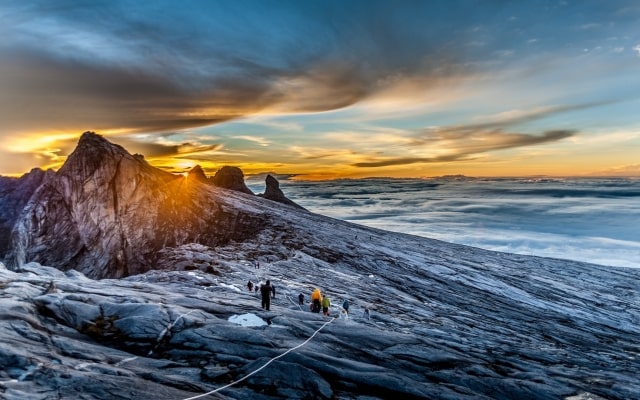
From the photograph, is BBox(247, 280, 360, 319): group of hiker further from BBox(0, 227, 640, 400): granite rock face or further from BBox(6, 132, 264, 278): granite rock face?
BBox(6, 132, 264, 278): granite rock face

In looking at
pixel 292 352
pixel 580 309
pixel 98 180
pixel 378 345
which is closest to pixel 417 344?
pixel 378 345

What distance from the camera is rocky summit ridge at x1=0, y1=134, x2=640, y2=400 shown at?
20.5m

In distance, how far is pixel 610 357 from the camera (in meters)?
44.4

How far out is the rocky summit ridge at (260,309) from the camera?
20500mm

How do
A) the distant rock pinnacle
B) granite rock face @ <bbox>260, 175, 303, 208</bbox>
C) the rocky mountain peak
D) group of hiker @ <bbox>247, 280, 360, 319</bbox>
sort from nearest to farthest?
group of hiker @ <bbox>247, 280, 360, 319</bbox> → the distant rock pinnacle → the rocky mountain peak → granite rock face @ <bbox>260, 175, 303, 208</bbox>

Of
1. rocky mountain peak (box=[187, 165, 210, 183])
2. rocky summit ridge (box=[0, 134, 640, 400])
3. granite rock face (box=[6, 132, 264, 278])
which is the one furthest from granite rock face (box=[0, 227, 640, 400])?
rocky mountain peak (box=[187, 165, 210, 183])

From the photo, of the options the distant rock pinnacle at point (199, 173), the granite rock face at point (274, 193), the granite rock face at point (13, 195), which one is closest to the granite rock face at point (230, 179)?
the distant rock pinnacle at point (199, 173)

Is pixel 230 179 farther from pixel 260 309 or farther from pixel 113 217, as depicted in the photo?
pixel 260 309

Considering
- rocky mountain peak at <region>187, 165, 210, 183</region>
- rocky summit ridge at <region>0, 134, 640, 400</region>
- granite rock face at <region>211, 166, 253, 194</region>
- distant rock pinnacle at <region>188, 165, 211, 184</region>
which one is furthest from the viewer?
granite rock face at <region>211, 166, 253, 194</region>

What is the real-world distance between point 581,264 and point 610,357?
92.1 meters

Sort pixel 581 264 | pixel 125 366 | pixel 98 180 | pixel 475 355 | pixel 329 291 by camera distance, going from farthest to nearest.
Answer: pixel 581 264
pixel 98 180
pixel 329 291
pixel 475 355
pixel 125 366

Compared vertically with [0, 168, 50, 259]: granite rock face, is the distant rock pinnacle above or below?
above

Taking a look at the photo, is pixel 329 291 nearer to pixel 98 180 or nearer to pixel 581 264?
pixel 98 180

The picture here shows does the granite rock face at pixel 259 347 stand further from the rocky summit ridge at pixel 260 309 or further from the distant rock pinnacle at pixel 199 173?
the distant rock pinnacle at pixel 199 173
